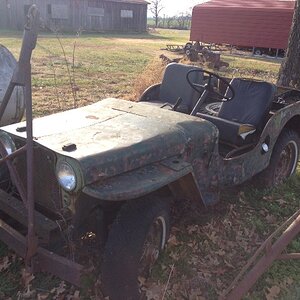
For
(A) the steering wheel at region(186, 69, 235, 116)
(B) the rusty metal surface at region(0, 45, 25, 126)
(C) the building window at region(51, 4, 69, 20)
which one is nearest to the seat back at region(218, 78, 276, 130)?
(A) the steering wheel at region(186, 69, 235, 116)

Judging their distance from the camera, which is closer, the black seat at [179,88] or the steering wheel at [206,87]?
the steering wheel at [206,87]

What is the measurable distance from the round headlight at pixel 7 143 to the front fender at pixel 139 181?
89cm

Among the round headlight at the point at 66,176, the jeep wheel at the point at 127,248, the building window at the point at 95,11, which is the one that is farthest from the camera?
the building window at the point at 95,11

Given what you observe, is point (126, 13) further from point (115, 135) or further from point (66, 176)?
point (66, 176)

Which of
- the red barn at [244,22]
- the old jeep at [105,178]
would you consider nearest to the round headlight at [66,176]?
the old jeep at [105,178]

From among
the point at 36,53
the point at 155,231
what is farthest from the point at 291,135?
the point at 36,53

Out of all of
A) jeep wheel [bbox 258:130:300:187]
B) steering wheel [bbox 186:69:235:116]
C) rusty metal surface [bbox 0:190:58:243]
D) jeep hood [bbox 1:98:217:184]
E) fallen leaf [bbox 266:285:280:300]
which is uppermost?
steering wheel [bbox 186:69:235:116]

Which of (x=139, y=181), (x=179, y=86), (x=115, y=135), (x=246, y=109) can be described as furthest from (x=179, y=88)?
(x=139, y=181)

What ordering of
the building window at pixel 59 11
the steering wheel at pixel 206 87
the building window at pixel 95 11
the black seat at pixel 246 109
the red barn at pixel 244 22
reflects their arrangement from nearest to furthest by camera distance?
the steering wheel at pixel 206 87 → the black seat at pixel 246 109 → the red barn at pixel 244 22 → the building window at pixel 59 11 → the building window at pixel 95 11

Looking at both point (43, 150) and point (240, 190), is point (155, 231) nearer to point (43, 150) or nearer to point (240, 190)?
point (43, 150)

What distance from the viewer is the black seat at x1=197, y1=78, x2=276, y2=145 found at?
13.2 feet

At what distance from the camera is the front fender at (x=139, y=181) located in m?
2.34

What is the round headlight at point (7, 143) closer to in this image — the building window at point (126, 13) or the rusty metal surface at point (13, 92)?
the rusty metal surface at point (13, 92)

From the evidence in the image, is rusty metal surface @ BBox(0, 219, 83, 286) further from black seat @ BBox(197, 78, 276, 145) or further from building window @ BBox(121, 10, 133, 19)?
building window @ BBox(121, 10, 133, 19)
